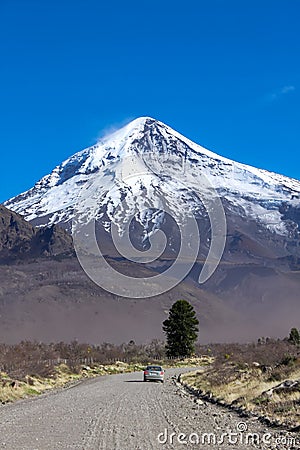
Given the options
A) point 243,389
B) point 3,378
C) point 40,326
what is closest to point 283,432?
point 243,389

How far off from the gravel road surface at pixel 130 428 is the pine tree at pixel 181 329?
53970 mm

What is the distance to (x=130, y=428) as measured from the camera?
604 inches

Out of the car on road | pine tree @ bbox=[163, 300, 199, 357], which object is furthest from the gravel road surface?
pine tree @ bbox=[163, 300, 199, 357]

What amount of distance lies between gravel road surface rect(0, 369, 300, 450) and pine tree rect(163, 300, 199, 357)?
54.0 meters

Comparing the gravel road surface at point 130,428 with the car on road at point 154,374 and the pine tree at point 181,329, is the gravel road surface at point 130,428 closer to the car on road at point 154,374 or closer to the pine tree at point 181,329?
the car on road at point 154,374

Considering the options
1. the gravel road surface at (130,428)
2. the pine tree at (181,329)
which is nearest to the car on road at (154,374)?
the gravel road surface at (130,428)

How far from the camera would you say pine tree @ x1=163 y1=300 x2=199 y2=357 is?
7681 cm

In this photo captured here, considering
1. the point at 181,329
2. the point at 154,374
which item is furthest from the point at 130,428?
the point at 181,329

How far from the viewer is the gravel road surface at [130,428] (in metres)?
12.8

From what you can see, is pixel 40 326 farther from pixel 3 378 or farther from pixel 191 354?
pixel 3 378

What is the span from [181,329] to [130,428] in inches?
2454

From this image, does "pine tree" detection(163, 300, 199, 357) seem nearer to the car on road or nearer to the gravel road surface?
the car on road

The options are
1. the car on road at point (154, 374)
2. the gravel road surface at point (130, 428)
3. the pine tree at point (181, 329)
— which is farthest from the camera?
the pine tree at point (181, 329)

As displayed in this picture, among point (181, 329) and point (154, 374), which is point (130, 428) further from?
point (181, 329)
